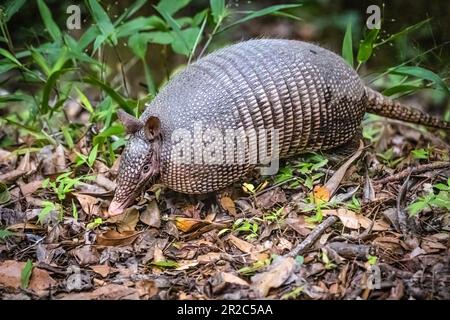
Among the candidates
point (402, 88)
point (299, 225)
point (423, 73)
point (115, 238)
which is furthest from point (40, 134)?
point (423, 73)

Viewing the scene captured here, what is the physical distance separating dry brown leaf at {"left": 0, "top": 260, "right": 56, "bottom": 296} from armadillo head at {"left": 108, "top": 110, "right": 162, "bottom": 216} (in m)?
0.72

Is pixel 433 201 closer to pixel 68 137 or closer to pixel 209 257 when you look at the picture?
pixel 209 257

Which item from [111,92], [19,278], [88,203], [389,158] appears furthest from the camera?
[389,158]

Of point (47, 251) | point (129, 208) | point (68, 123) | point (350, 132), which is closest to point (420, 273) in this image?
point (350, 132)

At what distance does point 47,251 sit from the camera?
4.19 m

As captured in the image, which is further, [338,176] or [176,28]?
[176,28]

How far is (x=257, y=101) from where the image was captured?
4.43 metres

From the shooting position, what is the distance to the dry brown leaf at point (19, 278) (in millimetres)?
3775

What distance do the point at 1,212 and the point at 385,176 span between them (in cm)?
317

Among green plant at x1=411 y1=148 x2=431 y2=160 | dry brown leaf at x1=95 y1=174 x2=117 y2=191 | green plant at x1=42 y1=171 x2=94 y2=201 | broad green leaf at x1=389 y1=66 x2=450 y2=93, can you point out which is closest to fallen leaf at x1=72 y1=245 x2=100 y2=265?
green plant at x1=42 y1=171 x2=94 y2=201

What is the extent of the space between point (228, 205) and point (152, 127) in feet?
3.00

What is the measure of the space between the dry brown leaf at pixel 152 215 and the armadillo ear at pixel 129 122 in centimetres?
68

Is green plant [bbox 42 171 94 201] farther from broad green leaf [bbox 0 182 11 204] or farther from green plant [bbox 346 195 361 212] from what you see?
green plant [bbox 346 195 361 212]

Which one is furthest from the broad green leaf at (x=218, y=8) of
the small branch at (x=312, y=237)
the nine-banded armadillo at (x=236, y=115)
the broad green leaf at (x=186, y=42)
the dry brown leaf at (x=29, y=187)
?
the small branch at (x=312, y=237)
